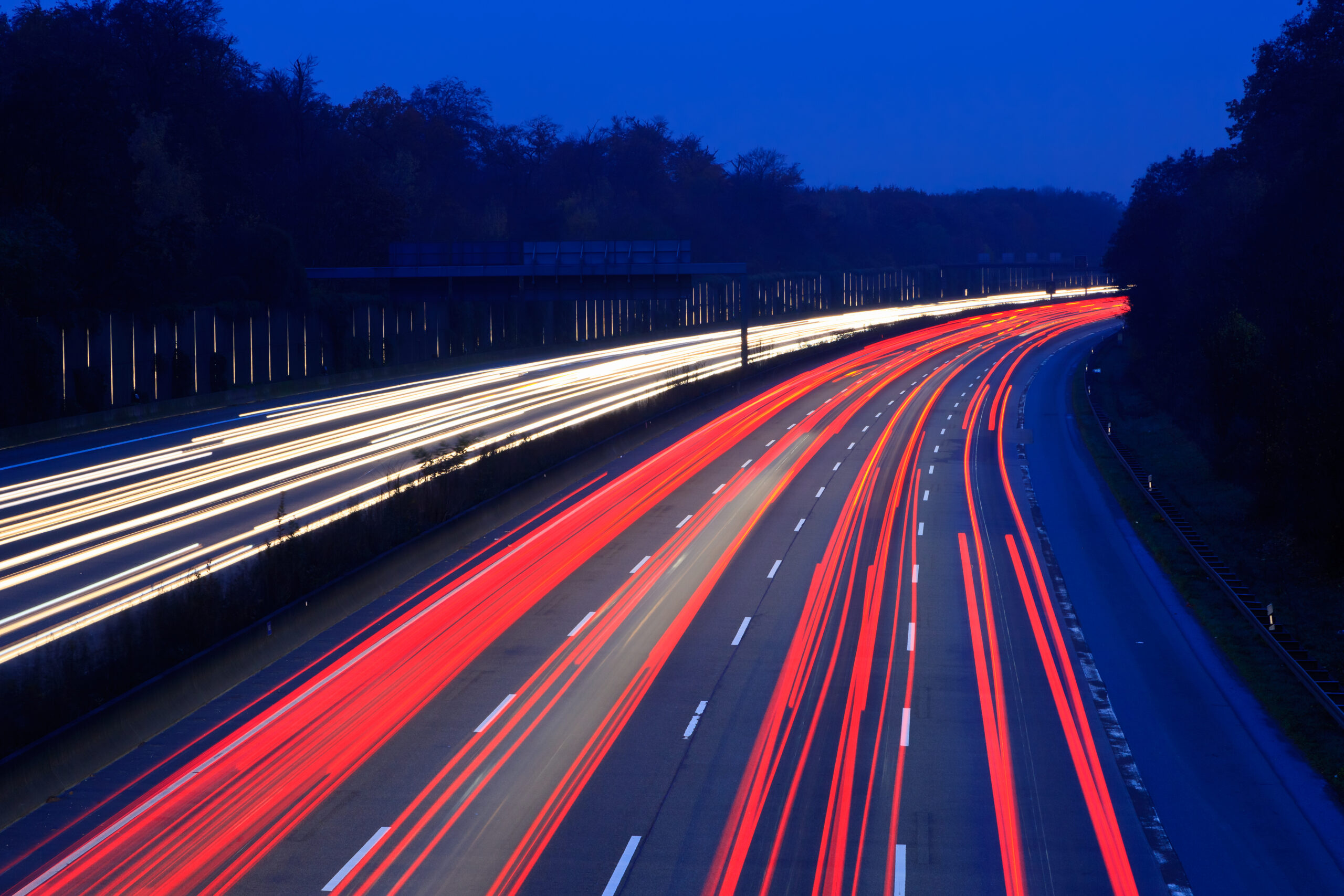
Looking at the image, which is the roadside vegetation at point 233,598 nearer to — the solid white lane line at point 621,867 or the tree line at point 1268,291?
the solid white lane line at point 621,867

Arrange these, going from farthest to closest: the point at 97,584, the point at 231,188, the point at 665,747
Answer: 1. the point at 231,188
2. the point at 97,584
3. the point at 665,747

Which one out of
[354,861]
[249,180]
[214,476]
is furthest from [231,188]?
[354,861]

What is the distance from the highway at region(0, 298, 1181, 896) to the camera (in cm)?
1280

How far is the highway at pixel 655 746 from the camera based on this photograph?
1280cm

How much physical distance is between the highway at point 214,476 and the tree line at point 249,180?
1322 cm

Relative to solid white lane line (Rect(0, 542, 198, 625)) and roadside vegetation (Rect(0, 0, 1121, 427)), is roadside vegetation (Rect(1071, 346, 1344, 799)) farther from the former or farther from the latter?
roadside vegetation (Rect(0, 0, 1121, 427))

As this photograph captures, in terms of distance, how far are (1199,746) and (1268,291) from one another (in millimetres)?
40041

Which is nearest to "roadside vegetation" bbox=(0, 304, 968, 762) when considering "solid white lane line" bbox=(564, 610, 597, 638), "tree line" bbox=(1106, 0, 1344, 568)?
"solid white lane line" bbox=(564, 610, 597, 638)

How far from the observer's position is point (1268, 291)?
5097cm

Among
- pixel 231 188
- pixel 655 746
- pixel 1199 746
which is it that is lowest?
pixel 1199 746

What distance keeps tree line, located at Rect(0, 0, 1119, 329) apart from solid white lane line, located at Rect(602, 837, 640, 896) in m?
45.9

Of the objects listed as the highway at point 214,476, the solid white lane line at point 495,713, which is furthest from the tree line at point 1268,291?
the highway at point 214,476

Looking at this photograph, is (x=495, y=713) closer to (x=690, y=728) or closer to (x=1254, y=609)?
(x=690, y=728)

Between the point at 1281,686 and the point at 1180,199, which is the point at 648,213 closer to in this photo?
the point at 1180,199
